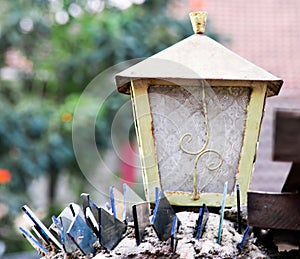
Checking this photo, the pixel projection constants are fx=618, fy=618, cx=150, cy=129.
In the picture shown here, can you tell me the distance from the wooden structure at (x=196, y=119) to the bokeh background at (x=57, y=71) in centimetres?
486

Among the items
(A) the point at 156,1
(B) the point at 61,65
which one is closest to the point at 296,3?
(A) the point at 156,1

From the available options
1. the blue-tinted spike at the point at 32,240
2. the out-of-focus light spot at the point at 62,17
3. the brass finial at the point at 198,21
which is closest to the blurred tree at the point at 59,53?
the out-of-focus light spot at the point at 62,17

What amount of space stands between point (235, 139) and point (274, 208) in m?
0.20

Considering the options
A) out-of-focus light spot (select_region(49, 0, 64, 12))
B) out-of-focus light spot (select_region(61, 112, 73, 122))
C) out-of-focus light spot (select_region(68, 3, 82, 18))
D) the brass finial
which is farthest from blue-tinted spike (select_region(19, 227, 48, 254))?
out-of-focus light spot (select_region(68, 3, 82, 18))

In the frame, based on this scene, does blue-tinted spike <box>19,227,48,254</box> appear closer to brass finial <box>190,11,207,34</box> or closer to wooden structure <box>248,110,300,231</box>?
wooden structure <box>248,110,300,231</box>

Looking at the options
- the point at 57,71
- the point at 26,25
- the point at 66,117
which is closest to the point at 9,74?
the point at 57,71

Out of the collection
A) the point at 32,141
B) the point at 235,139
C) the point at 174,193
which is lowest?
the point at 32,141

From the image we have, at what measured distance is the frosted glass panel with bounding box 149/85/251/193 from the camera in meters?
1.31

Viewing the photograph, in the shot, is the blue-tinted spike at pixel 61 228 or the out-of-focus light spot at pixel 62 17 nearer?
the blue-tinted spike at pixel 61 228

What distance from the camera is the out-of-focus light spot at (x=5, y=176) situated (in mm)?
6527

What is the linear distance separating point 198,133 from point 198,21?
0.86 ft

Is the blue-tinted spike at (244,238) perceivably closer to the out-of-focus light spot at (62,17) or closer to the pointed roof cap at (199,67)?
the pointed roof cap at (199,67)

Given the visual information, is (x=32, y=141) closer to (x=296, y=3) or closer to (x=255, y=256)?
(x=296, y=3)

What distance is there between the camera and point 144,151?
1360 mm
